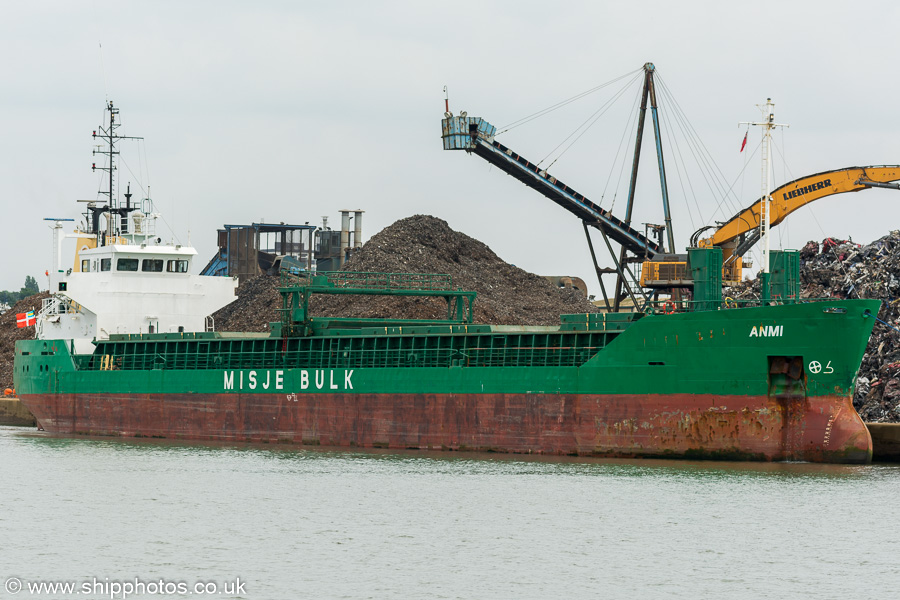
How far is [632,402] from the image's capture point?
95.6ft

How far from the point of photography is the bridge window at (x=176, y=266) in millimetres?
41812

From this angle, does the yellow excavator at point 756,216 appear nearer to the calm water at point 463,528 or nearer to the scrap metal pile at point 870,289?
the scrap metal pile at point 870,289

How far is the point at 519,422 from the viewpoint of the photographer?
30875 millimetres

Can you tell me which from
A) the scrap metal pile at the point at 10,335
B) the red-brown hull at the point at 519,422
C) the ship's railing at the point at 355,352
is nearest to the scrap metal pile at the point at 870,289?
the red-brown hull at the point at 519,422

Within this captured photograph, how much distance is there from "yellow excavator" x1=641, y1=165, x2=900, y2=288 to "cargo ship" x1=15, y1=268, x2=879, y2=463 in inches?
218

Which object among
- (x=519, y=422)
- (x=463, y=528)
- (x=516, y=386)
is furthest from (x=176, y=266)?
(x=463, y=528)

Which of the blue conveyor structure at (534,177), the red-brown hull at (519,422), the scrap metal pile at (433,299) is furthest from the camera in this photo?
the scrap metal pile at (433,299)

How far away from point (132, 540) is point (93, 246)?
27259 millimetres

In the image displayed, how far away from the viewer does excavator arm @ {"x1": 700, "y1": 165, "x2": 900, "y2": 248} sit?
36.0 meters

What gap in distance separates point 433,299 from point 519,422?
63.4 feet

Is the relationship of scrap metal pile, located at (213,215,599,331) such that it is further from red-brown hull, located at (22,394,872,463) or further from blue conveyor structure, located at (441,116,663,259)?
red-brown hull, located at (22,394,872,463)

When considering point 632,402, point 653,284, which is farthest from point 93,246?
point 632,402

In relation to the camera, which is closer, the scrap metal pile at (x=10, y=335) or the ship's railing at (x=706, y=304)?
the ship's railing at (x=706, y=304)

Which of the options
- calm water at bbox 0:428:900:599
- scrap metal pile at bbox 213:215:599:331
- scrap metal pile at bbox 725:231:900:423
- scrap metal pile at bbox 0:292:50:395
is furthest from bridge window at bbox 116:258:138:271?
scrap metal pile at bbox 725:231:900:423
